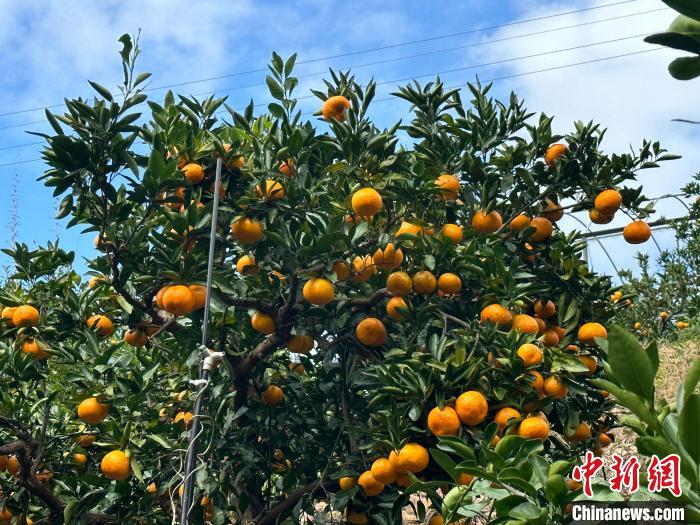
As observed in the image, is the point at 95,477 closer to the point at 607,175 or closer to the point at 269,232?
the point at 269,232

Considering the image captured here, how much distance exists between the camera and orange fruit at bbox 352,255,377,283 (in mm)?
3317

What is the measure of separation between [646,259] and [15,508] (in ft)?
25.1

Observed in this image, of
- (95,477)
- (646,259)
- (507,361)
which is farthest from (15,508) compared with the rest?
(646,259)

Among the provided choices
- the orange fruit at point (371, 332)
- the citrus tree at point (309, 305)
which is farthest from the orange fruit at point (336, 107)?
the orange fruit at point (371, 332)

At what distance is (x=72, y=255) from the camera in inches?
142

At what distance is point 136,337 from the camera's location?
11.1ft

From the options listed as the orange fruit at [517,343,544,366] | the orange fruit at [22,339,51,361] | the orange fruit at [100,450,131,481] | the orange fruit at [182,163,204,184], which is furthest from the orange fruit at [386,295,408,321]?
the orange fruit at [22,339,51,361]

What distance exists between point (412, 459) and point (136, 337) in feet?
4.96

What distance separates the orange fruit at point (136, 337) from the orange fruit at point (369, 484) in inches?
48.9

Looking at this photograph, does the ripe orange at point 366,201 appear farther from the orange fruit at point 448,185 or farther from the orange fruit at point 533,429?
the orange fruit at point 533,429

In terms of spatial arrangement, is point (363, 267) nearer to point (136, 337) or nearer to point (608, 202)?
point (136, 337)

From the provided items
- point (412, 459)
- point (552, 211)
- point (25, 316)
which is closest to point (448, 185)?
point (552, 211)

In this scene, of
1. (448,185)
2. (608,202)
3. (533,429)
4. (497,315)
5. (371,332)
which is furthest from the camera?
(608,202)

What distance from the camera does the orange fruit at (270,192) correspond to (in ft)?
10.0
